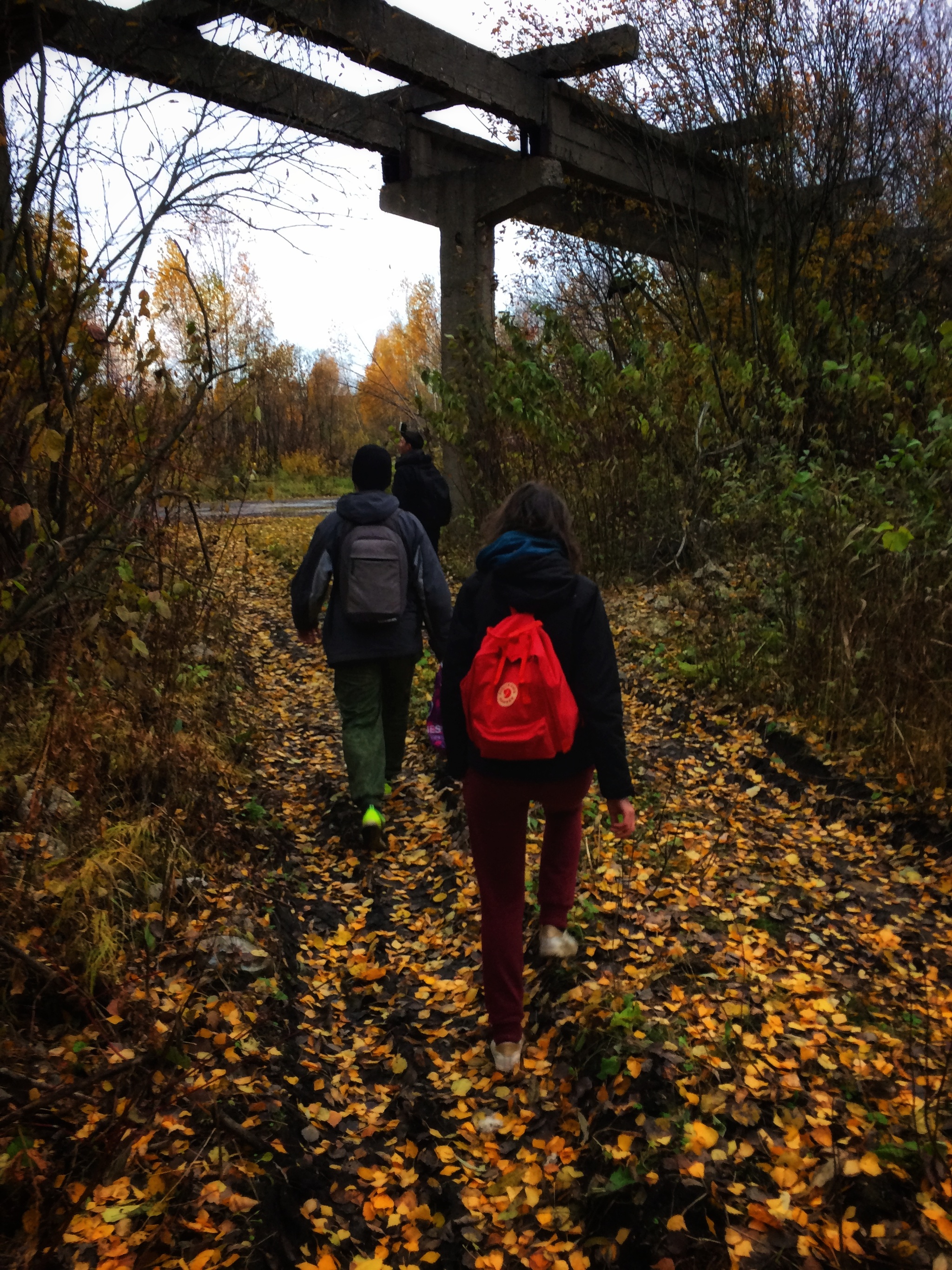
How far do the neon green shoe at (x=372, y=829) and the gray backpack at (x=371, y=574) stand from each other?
106 centimetres

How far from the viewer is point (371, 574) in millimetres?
→ 5020

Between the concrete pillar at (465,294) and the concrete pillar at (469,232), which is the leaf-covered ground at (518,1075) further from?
the concrete pillar at (469,232)

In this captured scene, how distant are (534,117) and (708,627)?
19.4 ft

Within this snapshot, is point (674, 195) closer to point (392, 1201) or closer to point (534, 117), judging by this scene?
point (534, 117)

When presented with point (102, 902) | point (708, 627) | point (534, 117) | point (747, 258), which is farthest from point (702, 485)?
point (102, 902)

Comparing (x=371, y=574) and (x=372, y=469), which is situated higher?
(x=372, y=469)

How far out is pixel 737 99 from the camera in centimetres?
904

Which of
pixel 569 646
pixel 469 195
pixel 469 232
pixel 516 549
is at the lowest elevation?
pixel 569 646

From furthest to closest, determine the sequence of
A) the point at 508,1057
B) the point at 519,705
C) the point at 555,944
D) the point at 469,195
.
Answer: the point at 469,195 < the point at 555,944 < the point at 508,1057 < the point at 519,705

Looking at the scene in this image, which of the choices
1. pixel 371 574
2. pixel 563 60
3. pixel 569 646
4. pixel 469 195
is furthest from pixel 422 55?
pixel 569 646

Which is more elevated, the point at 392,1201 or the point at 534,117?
the point at 534,117

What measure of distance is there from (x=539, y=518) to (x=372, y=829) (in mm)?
2569

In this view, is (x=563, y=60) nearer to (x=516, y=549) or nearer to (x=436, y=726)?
(x=436, y=726)

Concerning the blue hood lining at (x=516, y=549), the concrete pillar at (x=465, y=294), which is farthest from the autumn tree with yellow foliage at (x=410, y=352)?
the blue hood lining at (x=516, y=549)
